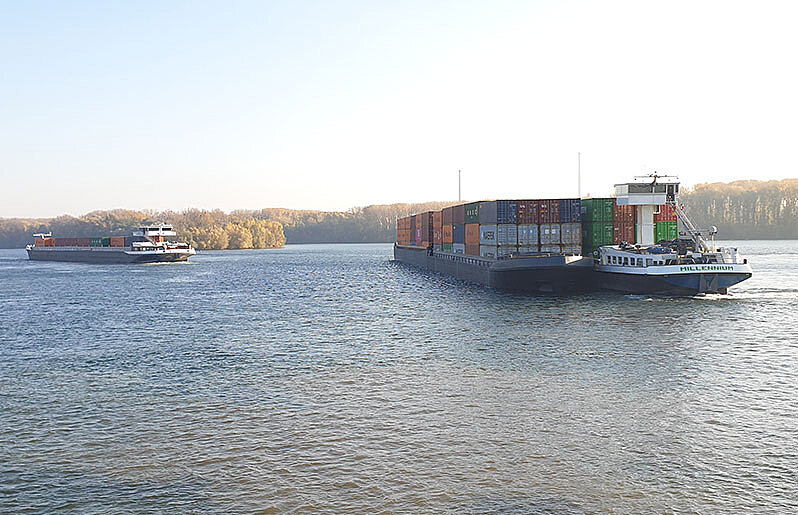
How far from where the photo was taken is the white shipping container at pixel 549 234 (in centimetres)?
6362

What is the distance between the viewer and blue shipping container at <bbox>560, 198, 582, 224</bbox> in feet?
209

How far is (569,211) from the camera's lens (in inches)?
2516

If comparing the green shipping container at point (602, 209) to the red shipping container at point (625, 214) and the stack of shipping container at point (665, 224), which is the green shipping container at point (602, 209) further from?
the stack of shipping container at point (665, 224)

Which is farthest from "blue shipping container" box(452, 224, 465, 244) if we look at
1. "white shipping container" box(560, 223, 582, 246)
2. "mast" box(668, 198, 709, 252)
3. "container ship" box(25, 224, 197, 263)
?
"container ship" box(25, 224, 197, 263)

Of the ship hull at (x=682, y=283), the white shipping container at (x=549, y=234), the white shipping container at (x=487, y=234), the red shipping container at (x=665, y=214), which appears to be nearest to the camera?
the ship hull at (x=682, y=283)

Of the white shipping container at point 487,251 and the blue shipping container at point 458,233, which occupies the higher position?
the blue shipping container at point 458,233

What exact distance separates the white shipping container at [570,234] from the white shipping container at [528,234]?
2.38 meters

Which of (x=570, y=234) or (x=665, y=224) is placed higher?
(x=665, y=224)

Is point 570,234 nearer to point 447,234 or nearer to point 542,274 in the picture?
point 542,274

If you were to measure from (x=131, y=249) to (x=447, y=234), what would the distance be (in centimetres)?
7503

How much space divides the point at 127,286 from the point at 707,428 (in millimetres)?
74457

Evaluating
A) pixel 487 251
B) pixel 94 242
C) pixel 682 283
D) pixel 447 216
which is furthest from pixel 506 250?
pixel 94 242

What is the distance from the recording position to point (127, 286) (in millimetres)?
81375

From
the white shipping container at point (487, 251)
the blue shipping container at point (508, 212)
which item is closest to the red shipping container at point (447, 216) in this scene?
the white shipping container at point (487, 251)
